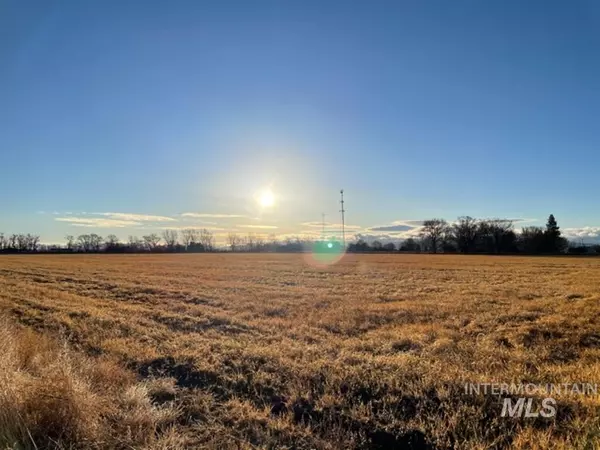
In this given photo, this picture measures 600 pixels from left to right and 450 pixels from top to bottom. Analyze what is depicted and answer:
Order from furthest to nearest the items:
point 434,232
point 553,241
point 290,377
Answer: point 434,232 → point 553,241 → point 290,377

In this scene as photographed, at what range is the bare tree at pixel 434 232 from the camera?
423 ft

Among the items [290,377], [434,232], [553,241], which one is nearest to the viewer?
[290,377]

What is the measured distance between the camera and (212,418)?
486cm

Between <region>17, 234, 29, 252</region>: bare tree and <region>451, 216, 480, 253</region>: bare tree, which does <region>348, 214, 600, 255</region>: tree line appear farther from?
<region>17, 234, 29, 252</region>: bare tree

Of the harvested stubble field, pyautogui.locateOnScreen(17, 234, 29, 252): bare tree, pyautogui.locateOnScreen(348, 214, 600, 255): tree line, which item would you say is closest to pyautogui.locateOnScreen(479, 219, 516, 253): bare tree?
pyautogui.locateOnScreen(348, 214, 600, 255): tree line

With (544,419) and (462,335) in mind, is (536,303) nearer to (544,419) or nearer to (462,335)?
(462,335)

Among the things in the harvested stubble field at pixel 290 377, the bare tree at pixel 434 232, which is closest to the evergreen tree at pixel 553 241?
the bare tree at pixel 434 232

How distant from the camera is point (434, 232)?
432 ft

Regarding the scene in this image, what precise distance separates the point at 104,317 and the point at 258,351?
7058mm

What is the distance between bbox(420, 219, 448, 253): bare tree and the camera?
423ft

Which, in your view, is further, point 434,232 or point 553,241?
point 434,232

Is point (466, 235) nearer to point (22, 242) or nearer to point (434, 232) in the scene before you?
point (434, 232)

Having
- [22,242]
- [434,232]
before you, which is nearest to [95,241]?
[22,242]

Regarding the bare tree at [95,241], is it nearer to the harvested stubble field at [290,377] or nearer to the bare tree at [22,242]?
the bare tree at [22,242]
